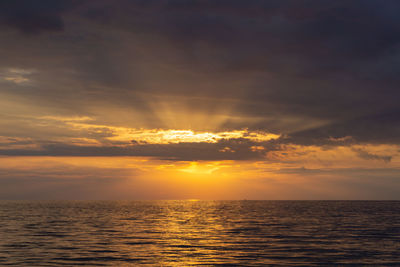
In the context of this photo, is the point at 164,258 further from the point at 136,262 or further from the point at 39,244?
the point at 39,244

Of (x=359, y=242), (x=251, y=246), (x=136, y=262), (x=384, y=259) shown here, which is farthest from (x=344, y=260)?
(x=136, y=262)

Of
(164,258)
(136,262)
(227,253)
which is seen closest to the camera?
(136,262)

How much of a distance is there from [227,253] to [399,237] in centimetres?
3272

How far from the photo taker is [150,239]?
54062 millimetres

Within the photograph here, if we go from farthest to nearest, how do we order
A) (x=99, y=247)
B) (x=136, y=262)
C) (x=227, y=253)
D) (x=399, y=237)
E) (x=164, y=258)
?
1. (x=399, y=237)
2. (x=99, y=247)
3. (x=227, y=253)
4. (x=164, y=258)
5. (x=136, y=262)

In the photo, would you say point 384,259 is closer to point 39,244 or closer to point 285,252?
point 285,252

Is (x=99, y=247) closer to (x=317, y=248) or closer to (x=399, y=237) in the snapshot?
(x=317, y=248)

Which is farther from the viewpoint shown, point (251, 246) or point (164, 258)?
point (251, 246)

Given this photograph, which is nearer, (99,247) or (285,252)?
(285,252)

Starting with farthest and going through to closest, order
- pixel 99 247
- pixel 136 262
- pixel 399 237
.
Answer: pixel 399 237 < pixel 99 247 < pixel 136 262

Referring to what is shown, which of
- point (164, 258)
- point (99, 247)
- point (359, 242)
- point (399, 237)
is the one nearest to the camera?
point (164, 258)

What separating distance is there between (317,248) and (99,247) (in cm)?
2613

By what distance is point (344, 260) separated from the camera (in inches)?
1539

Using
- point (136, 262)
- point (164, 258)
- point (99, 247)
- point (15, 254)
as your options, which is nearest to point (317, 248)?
point (164, 258)
